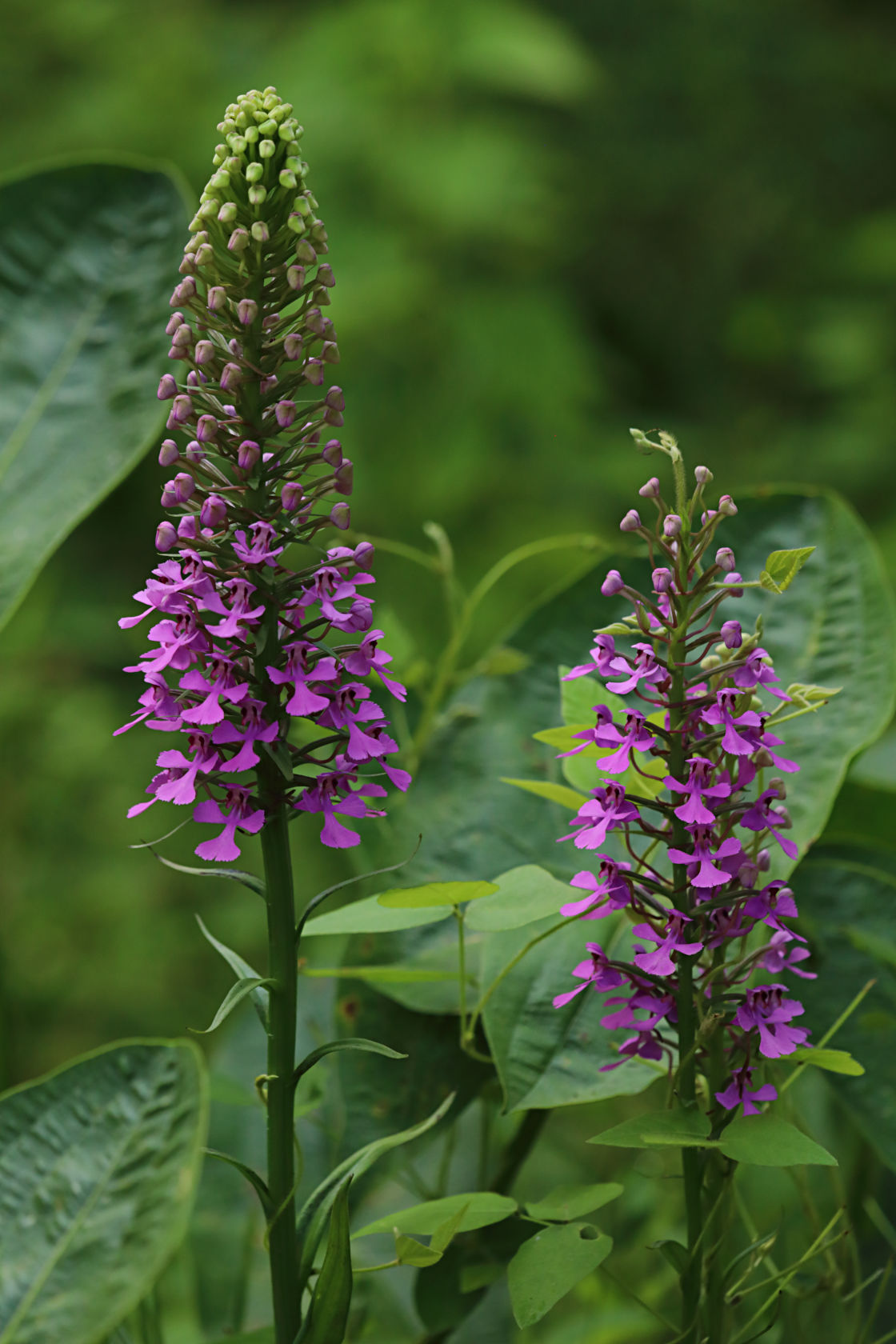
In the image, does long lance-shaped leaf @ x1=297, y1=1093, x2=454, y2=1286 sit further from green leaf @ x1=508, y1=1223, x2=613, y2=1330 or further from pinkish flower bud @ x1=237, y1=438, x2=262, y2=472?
pinkish flower bud @ x1=237, y1=438, x2=262, y2=472

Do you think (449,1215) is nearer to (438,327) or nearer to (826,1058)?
(826,1058)

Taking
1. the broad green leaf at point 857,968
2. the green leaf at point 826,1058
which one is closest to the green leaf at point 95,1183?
the green leaf at point 826,1058

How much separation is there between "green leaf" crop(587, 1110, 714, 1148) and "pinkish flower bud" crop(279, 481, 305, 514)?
26 centimetres

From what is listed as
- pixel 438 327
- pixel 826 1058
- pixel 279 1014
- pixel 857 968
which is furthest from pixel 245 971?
pixel 438 327

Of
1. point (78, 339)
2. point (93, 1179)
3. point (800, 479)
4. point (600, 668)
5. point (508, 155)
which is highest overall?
point (508, 155)

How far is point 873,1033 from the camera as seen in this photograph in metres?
0.67

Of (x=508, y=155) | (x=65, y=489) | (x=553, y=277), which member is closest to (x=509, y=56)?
(x=508, y=155)

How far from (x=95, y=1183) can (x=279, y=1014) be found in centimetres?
15

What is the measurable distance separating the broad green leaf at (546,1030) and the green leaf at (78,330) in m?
0.39

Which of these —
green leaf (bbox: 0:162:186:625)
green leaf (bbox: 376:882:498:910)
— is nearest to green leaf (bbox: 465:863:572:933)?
green leaf (bbox: 376:882:498:910)

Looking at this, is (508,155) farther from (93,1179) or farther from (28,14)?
(93,1179)

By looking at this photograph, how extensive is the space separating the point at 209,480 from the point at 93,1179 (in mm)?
313

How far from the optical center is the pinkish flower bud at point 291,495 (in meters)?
0.46

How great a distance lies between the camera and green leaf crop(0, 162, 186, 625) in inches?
30.8
